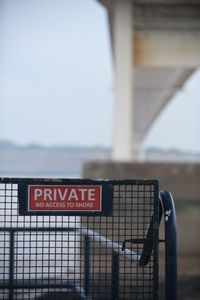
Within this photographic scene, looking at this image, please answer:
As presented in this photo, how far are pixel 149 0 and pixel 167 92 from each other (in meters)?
20.0

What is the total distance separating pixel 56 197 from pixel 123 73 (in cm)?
1763

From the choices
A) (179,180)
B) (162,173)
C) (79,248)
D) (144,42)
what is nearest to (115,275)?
(79,248)

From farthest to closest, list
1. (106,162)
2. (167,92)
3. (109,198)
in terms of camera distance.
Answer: (167,92), (106,162), (109,198)

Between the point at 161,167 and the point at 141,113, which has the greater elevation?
the point at 141,113

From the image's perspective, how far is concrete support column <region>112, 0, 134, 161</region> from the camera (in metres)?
21.0

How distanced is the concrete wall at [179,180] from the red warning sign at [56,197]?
35.5 feet

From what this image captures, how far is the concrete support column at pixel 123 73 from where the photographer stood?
21.0 metres

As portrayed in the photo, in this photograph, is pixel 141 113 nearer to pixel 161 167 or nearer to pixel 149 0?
pixel 149 0

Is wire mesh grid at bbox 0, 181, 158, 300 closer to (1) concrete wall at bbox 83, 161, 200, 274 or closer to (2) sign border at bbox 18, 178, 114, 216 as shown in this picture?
(2) sign border at bbox 18, 178, 114, 216

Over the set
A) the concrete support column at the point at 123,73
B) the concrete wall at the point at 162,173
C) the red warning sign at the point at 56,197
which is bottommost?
the red warning sign at the point at 56,197

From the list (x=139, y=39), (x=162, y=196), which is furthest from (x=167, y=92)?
(x=162, y=196)

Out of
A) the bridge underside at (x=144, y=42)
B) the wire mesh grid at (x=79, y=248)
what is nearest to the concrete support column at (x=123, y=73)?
the bridge underside at (x=144, y=42)

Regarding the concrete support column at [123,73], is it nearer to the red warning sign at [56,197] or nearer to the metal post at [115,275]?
the metal post at [115,275]

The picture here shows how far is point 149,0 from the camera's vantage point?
21141 millimetres
